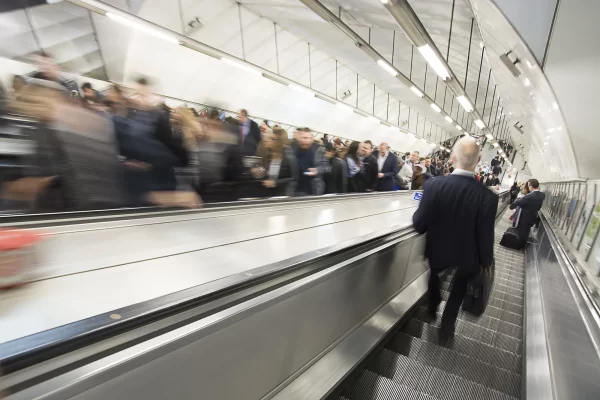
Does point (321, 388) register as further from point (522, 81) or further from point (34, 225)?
point (522, 81)

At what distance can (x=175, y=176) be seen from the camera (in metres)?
3.04

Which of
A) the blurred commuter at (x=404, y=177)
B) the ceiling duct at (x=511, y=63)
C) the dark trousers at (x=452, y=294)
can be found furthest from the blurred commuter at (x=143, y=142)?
the ceiling duct at (x=511, y=63)

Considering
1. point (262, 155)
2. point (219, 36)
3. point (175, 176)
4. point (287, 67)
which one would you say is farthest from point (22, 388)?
point (287, 67)

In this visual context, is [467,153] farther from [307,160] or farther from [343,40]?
[343,40]

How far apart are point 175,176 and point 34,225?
125cm

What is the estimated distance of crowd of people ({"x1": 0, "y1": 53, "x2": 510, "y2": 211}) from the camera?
210cm

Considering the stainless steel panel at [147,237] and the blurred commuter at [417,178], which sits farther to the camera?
the blurred commuter at [417,178]

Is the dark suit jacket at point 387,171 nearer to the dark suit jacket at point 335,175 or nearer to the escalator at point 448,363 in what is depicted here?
the dark suit jacket at point 335,175

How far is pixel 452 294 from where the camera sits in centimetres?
316

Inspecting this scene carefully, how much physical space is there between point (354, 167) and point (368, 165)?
0.49 meters

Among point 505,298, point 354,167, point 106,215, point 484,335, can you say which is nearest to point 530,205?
point 505,298

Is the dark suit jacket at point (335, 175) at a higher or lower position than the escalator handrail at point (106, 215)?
higher

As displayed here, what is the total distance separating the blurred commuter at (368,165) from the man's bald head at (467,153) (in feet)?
10.7

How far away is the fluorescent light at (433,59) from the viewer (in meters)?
6.45
